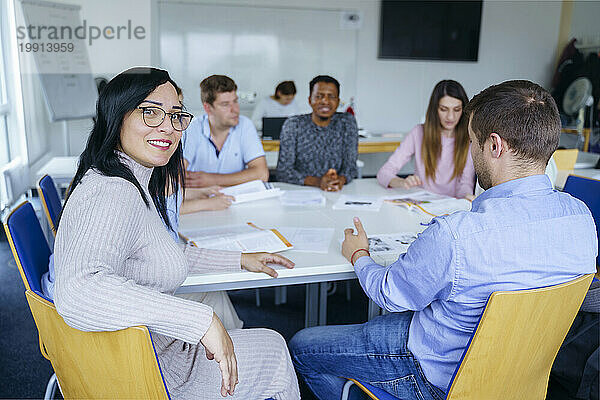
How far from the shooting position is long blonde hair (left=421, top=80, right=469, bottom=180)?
2.82 metres

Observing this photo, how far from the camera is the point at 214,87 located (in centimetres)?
288

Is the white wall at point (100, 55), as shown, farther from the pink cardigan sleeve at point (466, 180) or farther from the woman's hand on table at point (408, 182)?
the pink cardigan sleeve at point (466, 180)

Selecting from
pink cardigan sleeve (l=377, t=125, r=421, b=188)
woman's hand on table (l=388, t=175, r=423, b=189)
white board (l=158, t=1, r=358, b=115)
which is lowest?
woman's hand on table (l=388, t=175, r=423, b=189)

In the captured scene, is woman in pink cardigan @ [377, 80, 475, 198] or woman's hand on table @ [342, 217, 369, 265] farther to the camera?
woman in pink cardigan @ [377, 80, 475, 198]

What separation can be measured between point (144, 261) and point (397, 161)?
1987mm

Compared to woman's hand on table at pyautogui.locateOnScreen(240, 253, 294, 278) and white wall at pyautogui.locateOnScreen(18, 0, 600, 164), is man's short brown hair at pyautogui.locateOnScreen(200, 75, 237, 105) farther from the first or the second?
white wall at pyautogui.locateOnScreen(18, 0, 600, 164)

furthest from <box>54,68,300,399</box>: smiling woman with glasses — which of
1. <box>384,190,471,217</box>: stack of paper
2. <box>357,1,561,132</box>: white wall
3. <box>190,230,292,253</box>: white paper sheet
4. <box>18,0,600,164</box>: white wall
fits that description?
<box>357,1,561,132</box>: white wall

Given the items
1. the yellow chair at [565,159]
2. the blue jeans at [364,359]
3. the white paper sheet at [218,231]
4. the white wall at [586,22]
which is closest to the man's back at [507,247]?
the blue jeans at [364,359]

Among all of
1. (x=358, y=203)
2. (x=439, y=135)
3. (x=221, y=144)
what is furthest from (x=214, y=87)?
(x=439, y=135)

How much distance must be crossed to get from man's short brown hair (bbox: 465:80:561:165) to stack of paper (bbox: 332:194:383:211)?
113cm

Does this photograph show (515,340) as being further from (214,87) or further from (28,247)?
(214,87)

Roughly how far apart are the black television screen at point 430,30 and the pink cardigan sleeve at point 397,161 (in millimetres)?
Result: 3813

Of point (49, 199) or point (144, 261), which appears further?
point (49, 199)

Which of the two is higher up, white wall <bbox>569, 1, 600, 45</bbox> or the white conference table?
white wall <bbox>569, 1, 600, 45</bbox>
